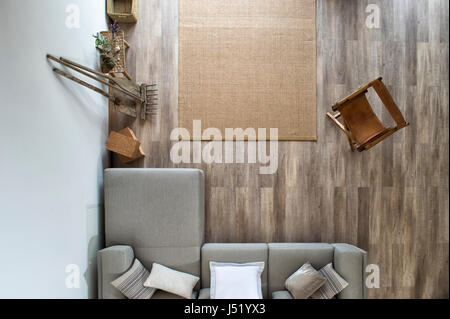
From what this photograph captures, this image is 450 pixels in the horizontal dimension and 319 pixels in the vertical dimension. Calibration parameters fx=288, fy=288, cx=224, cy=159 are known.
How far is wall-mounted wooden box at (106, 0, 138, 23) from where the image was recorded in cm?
289

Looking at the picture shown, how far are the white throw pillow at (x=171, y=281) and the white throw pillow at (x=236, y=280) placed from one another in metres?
0.21

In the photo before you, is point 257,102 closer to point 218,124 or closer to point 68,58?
point 218,124

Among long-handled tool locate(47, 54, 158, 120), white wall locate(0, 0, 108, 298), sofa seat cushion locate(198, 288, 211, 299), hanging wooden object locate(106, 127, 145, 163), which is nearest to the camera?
white wall locate(0, 0, 108, 298)

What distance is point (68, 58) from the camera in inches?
89.4

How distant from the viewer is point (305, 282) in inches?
97.7

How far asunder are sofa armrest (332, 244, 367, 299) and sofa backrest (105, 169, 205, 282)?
1317 mm

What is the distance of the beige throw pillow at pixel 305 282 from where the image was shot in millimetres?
2453

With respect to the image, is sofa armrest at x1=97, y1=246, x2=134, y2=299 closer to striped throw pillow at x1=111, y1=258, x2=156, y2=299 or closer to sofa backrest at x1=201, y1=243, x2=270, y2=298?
striped throw pillow at x1=111, y1=258, x2=156, y2=299

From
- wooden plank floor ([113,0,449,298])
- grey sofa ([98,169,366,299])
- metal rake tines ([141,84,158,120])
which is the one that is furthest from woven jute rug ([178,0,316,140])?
grey sofa ([98,169,366,299])

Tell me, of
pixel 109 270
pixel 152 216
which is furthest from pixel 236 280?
pixel 109 270

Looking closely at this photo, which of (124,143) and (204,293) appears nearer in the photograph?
(204,293)

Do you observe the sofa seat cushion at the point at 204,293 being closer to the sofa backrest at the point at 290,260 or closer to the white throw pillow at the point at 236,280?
the white throw pillow at the point at 236,280

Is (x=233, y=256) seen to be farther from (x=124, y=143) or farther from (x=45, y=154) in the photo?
(x=45, y=154)

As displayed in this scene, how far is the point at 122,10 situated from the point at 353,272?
3364mm
